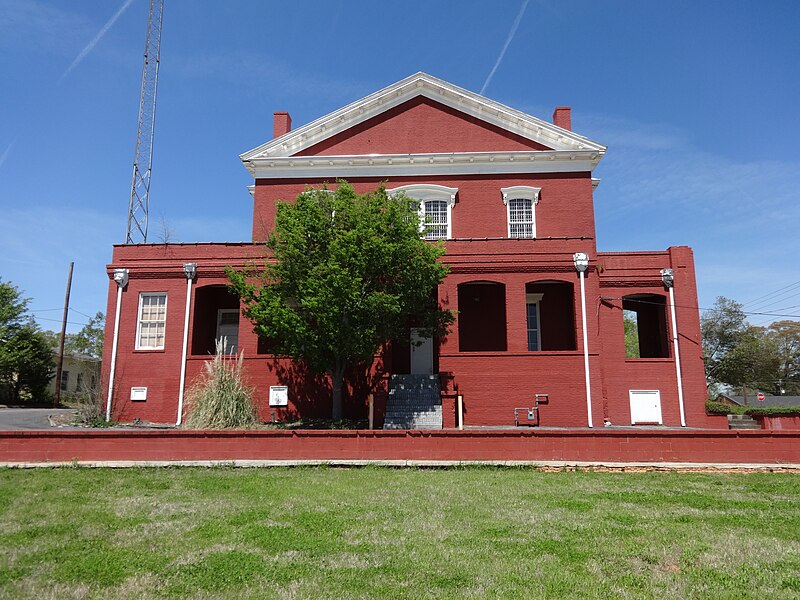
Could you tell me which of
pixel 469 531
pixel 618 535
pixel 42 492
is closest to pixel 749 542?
pixel 618 535

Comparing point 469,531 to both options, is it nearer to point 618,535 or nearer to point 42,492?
point 618,535

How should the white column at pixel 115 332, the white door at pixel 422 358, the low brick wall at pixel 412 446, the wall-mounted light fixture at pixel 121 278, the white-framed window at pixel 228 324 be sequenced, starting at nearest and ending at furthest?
the low brick wall at pixel 412 446, the white column at pixel 115 332, the wall-mounted light fixture at pixel 121 278, the white door at pixel 422 358, the white-framed window at pixel 228 324

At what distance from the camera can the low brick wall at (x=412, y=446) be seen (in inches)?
513

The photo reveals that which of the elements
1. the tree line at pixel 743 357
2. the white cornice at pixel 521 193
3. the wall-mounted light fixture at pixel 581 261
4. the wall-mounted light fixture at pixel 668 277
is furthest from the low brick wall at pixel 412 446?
the tree line at pixel 743 357

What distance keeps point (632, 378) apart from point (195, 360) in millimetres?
15142

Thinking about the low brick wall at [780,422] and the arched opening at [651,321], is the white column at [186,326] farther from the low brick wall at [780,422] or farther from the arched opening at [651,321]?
the low brick wall at [780,422]

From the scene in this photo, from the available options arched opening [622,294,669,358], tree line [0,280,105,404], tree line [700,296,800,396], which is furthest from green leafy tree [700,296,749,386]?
tree line [0,280,105,404]

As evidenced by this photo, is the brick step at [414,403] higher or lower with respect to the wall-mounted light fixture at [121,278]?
lower

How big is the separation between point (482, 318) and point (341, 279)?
8.64 meters

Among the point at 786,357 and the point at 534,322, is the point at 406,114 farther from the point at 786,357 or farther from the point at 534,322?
the point at 786,357

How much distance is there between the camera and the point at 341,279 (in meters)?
15.7

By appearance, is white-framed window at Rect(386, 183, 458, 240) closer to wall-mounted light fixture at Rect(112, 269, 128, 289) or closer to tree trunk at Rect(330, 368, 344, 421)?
tree trunk at Rect(330, 368, 344, 421)

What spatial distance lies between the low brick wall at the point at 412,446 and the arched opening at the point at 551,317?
31.6 feet

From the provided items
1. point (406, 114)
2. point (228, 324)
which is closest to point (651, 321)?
point (406, 114)
